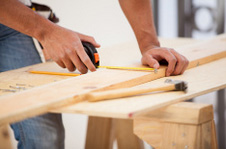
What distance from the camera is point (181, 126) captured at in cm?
112

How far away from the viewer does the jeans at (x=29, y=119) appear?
1.51 meters

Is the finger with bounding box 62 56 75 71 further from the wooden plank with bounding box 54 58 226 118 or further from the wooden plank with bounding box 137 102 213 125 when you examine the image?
the wooden plank with bounding box 137 102 213 125

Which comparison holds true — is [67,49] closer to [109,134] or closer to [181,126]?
[181,126]

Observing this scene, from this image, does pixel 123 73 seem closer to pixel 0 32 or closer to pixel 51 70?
pixel 51 70

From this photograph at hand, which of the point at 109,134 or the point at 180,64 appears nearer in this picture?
the point at 180,64

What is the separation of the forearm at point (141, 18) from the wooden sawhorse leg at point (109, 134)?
0.46 metres

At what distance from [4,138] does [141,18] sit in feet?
5.39

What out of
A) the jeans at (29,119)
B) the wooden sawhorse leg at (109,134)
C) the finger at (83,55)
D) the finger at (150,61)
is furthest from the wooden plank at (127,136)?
the finger at (83,55)

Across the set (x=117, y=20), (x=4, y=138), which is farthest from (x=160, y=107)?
(x=117, y=20)

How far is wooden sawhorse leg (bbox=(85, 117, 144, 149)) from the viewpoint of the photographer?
183 centimetres

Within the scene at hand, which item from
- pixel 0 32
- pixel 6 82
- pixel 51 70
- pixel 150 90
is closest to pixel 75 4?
pixel 0 32

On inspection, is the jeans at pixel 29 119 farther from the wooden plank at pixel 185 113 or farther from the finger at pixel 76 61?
the wooden plank at pixel 185 113

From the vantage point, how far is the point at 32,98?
100 centimetres

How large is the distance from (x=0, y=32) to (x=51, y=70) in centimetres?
37
